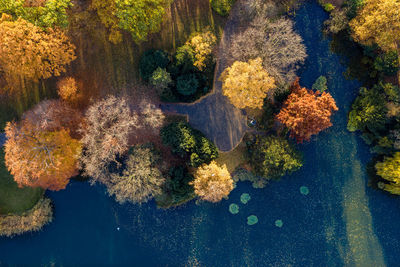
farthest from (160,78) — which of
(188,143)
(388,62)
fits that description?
(388,62)

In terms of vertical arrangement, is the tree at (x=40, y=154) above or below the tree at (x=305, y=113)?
below

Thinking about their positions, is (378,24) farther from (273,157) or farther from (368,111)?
(273,157)

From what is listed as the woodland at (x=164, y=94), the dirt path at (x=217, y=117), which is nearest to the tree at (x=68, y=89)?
the woodland at (x=164, y=94)

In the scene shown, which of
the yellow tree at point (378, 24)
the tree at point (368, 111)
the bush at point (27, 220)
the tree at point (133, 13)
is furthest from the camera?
the bush at point (27, 220)

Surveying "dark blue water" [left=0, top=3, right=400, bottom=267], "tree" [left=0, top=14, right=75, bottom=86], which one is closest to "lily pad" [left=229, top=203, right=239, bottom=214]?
"dark blue water" [left=0, top=3, right=400, bottom=267]

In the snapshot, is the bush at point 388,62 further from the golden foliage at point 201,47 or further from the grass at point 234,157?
the golden foliage at point 201,47

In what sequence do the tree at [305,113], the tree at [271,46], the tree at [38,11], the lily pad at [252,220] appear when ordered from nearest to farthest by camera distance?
the tree at [38,11]
the tree at [305,113]
the tree at [271,46]
the lily pad at [252,220]

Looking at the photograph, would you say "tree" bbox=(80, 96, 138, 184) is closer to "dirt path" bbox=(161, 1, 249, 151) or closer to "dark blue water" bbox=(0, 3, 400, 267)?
"dirt path" bbox=(161, 1, 249, 151)

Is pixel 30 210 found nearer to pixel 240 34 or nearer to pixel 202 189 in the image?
pixel 202 189
